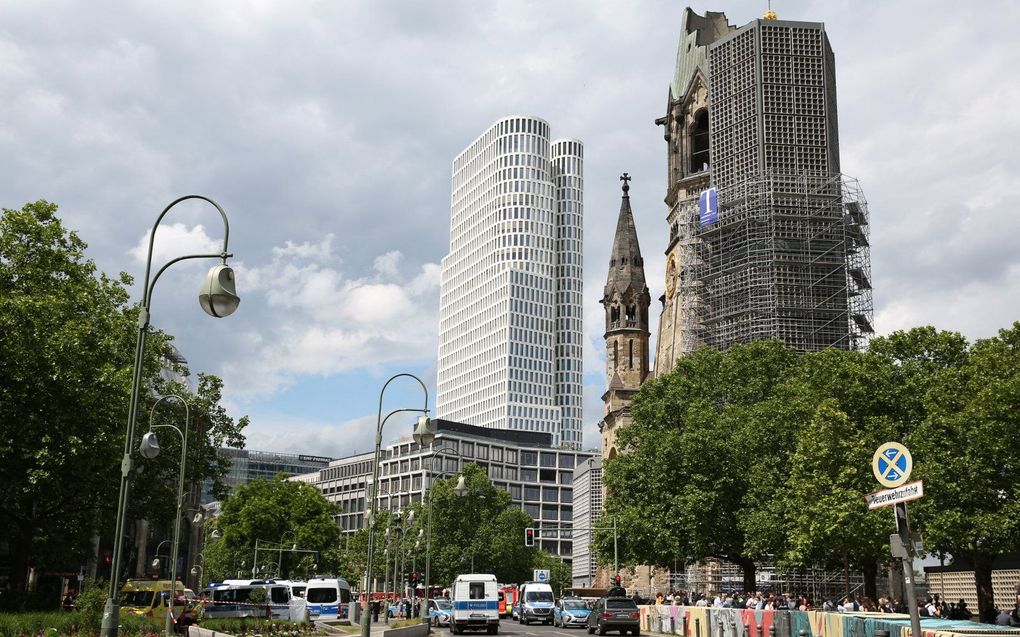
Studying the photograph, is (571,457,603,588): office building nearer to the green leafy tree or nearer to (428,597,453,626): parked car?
(428,597,453,626): parked car

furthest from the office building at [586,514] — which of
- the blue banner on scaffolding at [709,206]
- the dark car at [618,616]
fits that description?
the dark car at [618,616]

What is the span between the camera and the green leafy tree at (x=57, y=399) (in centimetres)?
3014

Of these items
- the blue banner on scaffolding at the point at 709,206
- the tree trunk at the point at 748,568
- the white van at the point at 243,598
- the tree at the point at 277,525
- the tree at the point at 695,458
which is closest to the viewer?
the white van at the point at 243,598

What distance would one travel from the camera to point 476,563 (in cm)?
8825

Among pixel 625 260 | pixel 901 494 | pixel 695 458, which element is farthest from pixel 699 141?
pixel 901 494

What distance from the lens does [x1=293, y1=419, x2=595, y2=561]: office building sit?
14762 centimetres

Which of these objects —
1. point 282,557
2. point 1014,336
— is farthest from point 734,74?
point 282,557

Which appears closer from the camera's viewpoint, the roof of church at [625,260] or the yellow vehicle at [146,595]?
the yellow vehicle at [146,595]

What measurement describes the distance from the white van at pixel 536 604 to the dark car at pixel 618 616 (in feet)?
59.7

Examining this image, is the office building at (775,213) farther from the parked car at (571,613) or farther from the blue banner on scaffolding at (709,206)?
the parked car at (571,613)

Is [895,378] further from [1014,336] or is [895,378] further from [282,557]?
[282,557]

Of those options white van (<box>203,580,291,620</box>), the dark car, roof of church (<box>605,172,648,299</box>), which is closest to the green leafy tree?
white van (<box>203,580,291,620</box>)

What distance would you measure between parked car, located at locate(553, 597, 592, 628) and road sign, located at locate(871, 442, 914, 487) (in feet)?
134

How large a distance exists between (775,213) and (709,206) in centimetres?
565
